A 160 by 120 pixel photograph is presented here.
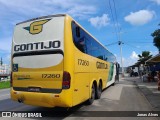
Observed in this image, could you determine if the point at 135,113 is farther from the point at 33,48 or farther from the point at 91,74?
the point at 33,48

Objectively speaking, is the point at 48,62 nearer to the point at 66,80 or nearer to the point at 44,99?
the point at 66,80

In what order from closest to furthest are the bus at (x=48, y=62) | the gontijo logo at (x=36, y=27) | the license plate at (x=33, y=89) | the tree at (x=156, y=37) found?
the bus at (x=48, y=62)
the license plate at (x=33, y=89)
the gontijo logo at (x=36, y=27)
the tree at (x=156, y=37)

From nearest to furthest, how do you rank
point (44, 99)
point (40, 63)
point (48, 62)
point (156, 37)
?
1. point (44, 99)
2. point (48, 62)
3. point (40, 63)
4. point (156, 37)

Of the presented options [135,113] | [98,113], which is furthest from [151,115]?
[98,113]

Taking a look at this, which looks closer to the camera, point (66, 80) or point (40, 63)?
point (66, 80)

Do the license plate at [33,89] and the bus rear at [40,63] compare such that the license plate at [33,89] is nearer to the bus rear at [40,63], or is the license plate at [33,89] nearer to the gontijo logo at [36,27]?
the bus rear at [40,63]

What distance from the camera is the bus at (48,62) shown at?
331 inches

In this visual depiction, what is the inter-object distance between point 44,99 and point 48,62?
1.27m

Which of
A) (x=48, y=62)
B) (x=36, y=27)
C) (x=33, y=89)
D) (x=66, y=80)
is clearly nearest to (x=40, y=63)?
(x=48, y=62)

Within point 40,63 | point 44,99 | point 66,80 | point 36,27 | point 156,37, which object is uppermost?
point 156,37

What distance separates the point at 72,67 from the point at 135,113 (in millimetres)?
3171

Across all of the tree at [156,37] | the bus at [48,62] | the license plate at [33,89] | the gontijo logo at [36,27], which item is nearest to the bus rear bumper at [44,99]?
the bus at [48,62]

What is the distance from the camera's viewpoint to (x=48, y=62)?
8.63m

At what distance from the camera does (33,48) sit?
901 centimetres
